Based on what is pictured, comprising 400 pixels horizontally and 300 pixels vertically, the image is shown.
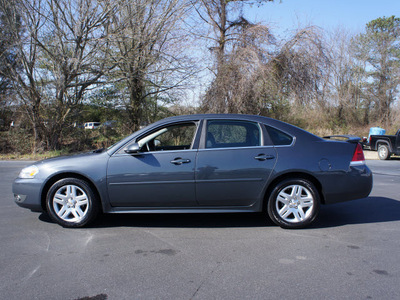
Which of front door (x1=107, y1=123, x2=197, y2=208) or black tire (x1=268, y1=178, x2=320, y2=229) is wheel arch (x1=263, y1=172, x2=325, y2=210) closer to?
black tire (x1=268, y1=178, x2=320, y2=229)

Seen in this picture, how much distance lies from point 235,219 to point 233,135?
1.36m

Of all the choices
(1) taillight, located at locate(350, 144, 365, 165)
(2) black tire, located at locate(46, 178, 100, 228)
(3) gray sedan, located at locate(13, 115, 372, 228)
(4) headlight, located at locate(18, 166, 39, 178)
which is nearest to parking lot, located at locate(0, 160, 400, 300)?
(2) black tire, located at locate(46, 178, 100, 228)

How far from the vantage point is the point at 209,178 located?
4.62 m

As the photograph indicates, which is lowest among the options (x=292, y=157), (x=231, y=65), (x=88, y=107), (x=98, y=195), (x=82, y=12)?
(x=98, y=195)

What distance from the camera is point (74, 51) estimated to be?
45.5ft

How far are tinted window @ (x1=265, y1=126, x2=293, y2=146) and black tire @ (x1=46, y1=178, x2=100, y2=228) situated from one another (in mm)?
2621

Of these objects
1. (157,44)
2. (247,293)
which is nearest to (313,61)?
(157,44)

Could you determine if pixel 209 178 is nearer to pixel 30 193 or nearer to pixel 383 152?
pixel 30 193

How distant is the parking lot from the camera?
3016 mm

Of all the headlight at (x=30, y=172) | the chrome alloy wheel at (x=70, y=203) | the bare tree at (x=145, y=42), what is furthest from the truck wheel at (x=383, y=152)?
the headlight at (x=30, y=172)

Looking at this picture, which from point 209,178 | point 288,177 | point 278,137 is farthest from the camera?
point 278,137

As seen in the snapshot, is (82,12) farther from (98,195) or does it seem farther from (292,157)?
(292,157)

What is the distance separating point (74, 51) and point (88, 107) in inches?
148

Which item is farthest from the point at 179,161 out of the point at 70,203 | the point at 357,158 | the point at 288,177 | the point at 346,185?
the point at 357,158
